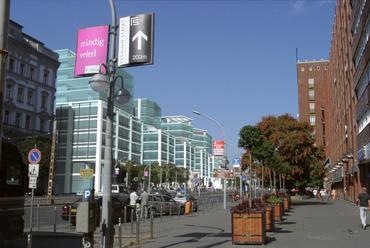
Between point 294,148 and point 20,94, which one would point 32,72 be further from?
point 294,148

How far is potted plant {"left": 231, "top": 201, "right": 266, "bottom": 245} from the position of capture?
1484cm

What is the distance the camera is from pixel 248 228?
14922mm

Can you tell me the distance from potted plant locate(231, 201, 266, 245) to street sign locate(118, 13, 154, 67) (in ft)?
18.0

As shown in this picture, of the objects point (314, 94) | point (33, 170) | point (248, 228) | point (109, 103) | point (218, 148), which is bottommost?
point (248, 228)

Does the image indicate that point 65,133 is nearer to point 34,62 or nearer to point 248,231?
point 34,62

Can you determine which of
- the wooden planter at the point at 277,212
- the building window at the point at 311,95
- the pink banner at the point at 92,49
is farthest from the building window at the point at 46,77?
the pink banner at the point at 92,49

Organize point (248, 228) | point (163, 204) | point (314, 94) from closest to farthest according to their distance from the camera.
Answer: point (248, 228) < point (163, 204) < point (314, 94)

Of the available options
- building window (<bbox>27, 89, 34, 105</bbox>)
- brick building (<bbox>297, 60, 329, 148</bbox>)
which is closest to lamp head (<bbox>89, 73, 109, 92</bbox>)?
building window (<bbox>27, 89, 34, 105</bbox>)

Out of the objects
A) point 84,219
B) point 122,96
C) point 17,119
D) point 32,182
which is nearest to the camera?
point 84,219

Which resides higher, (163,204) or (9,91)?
(9,91)

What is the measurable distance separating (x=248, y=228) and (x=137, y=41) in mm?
6479

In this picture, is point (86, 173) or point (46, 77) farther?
point (46, 77)

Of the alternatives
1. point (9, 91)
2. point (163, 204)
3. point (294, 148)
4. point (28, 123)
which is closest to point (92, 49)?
point (163, 204)

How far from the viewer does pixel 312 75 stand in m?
116
